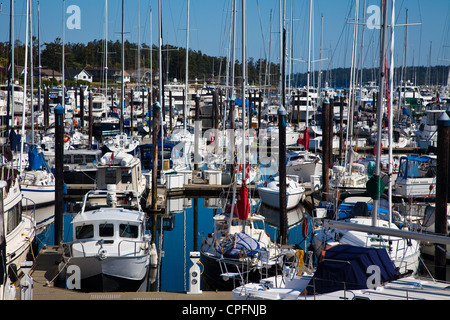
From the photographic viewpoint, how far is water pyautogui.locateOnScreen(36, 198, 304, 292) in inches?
688

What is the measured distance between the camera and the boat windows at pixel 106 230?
51.8 feet

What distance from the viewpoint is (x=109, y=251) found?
Result: 15.1 m

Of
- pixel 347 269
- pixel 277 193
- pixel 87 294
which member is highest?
pixel 347 269

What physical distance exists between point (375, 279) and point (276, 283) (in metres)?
2.14

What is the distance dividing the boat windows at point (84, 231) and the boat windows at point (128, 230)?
31.7 inches

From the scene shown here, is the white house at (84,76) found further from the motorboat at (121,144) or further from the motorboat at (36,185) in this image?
the motorboat at (36,185)

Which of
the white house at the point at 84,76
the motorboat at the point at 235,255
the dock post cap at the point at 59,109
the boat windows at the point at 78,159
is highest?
the white house at the point at 84,76

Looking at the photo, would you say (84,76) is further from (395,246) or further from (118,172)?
(395,246)

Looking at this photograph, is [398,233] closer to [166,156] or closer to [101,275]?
[101,275]

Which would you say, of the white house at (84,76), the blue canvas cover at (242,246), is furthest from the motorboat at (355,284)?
the white house at (84,76)

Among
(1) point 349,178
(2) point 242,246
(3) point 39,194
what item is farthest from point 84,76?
(2) point 242,246

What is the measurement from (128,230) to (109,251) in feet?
3.88
